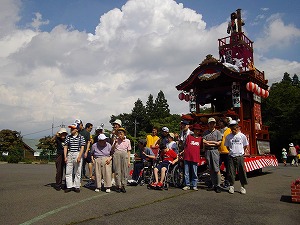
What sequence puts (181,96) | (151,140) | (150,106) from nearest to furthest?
(151,140) → (181,96) → (150,106)

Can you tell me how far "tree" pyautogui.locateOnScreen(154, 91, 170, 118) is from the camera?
6581cm

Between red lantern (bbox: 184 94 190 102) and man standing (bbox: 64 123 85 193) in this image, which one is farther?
red lantern (bbox: 184 94 190 102)

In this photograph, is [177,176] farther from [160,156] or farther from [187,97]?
[187,97]

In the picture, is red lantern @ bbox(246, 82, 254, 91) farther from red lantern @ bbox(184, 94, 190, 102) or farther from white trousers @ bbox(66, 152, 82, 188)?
white trousers @ bbox(66, 152, 82, 188)

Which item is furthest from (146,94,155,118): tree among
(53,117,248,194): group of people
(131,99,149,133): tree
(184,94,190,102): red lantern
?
(53,117,248,194): group of people

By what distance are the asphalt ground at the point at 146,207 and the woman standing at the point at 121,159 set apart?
36 cm

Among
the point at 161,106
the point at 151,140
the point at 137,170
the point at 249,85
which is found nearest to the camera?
the point at 137,170

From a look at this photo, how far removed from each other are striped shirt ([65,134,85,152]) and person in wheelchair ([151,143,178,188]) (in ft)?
6.89

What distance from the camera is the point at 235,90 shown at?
12.3 meters

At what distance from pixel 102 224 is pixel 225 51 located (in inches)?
514

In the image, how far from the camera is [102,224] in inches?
167

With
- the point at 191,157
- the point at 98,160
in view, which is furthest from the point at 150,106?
the point at 98,160

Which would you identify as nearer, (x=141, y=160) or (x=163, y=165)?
(x=163, y=165)

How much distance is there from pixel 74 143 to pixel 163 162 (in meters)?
2.41
